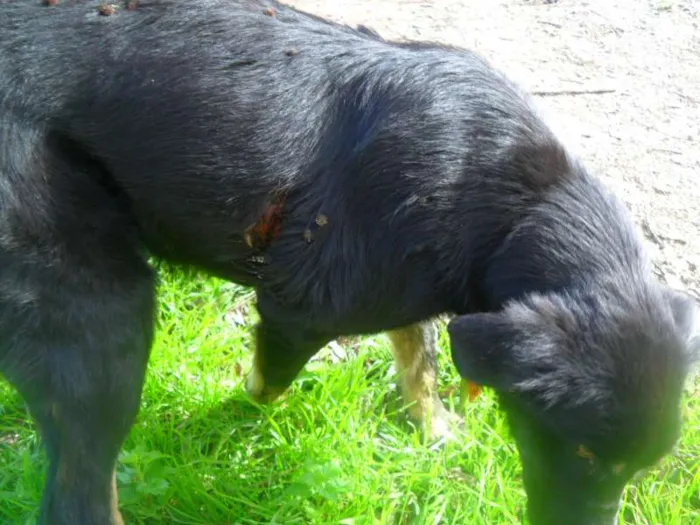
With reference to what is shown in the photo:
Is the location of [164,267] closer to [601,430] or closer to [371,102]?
[371,102]

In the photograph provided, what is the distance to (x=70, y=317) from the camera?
3096 millimetres

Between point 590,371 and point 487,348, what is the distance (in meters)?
0.33

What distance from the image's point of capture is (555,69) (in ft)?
20.8

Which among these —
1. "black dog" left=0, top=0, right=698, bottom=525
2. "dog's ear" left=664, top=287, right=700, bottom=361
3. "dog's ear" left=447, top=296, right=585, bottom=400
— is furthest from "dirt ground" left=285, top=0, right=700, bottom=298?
"dog's ear" left=447, top=296, right=585, bottom=400

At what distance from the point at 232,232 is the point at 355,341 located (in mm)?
1443

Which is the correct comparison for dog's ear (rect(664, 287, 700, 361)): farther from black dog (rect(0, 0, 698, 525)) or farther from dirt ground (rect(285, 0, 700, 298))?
dirt ground (rect(285, 0, 700, 298))

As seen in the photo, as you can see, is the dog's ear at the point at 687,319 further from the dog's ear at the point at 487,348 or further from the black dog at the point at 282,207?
the dog's ear at the point at 487,348

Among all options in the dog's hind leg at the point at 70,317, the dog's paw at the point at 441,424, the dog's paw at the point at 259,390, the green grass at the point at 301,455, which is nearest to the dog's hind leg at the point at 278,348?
the dog's paw at the point at 259,390

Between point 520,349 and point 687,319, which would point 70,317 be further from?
point 687,319

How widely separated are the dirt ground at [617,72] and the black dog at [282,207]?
1.94m

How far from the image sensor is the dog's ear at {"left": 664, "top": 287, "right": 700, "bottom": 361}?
3031mm

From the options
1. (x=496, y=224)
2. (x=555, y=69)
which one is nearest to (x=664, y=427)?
(x=496, y=224)

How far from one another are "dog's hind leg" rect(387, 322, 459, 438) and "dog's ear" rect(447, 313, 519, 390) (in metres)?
1.29

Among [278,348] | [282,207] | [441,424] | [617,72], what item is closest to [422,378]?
[441,424]
